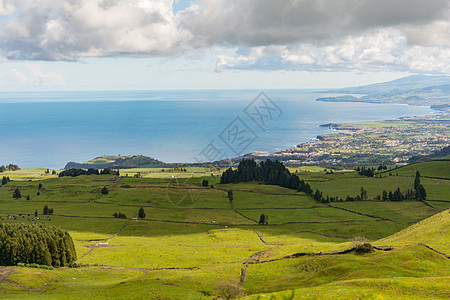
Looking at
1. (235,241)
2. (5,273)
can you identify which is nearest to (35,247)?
(5,273)

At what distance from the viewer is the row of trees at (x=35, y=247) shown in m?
70.4

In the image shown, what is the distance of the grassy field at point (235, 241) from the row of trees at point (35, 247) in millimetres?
4039

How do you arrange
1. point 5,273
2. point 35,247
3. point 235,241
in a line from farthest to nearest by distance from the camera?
point 235,241, point 35,247, point 5,273

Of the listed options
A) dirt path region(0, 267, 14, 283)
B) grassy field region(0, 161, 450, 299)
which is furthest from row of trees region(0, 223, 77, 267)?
dirt path region(0, 267, 14, 283)

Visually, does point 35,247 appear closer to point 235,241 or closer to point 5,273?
point 5,273

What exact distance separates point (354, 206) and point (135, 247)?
8855 cm

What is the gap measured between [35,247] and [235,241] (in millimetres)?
43418

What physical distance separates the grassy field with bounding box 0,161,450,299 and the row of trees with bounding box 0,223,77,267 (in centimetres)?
404

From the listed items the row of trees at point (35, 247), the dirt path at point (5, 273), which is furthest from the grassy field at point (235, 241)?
the row of trees at point (35, 247)

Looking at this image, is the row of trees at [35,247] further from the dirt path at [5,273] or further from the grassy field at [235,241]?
the dirt path at [5,273]

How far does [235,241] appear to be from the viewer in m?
94.2

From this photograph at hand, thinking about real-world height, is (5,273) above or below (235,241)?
above

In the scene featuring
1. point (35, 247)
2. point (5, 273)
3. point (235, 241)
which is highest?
point (35, 247)

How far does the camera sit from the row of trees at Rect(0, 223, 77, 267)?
70.4m
